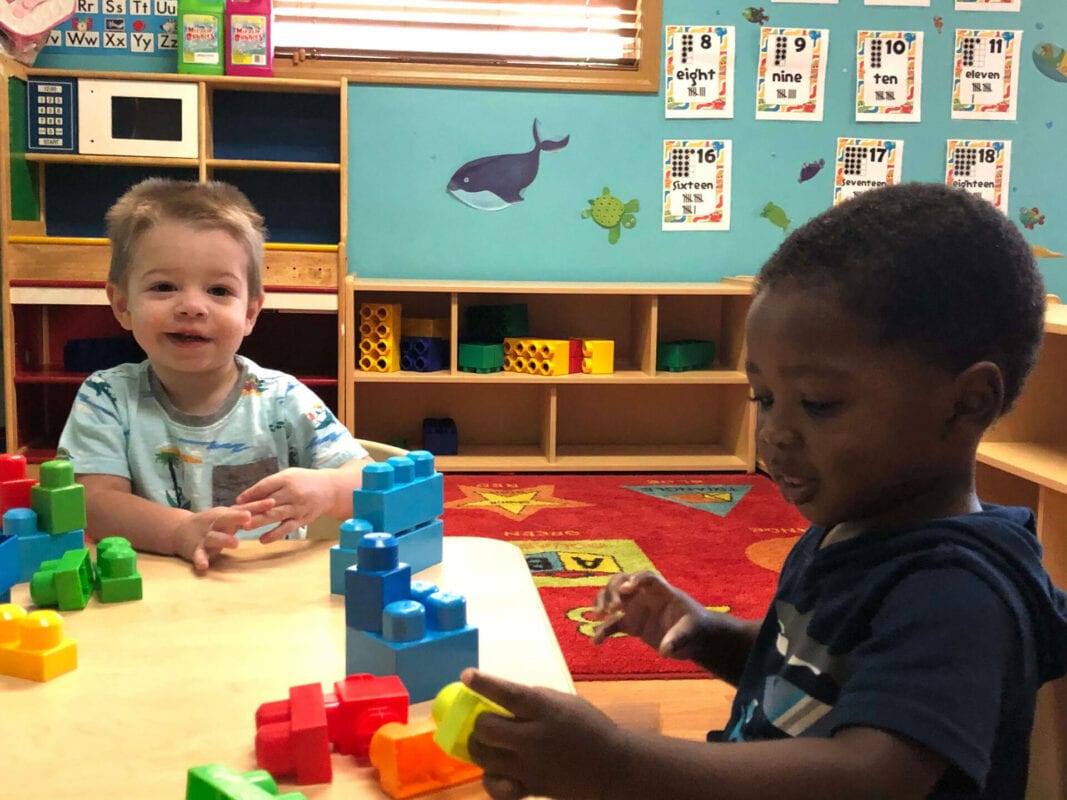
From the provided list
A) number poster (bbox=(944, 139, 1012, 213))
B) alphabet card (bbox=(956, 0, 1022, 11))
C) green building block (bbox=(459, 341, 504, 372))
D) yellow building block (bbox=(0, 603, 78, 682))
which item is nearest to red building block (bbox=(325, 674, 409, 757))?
yellow building block (bbox=(0, 603, 78, 682))

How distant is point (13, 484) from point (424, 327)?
261 cm

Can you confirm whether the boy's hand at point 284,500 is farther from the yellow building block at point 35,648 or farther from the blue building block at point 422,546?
the yellow building block at point 35,648

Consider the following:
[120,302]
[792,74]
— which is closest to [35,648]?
[120,302]

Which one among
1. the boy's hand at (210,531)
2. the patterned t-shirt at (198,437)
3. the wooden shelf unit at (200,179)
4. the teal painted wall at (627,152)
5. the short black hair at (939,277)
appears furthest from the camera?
the teal painted wall at (627,152)

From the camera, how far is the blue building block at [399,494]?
32.7 inches

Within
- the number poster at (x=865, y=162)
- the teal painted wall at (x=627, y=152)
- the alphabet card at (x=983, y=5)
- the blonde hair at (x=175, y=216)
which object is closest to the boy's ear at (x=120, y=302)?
the blonde hair at (x=175, y=216)

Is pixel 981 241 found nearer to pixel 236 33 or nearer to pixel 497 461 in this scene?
pixel 497 461

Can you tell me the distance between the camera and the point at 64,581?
0.79m

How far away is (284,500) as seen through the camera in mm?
979

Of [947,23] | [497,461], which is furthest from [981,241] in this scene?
[947,23]

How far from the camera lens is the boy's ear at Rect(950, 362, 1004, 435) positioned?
61 centimetres

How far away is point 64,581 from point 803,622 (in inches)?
22.3

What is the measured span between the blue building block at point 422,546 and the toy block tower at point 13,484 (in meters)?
0.33

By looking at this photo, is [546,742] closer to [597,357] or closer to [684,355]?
[597,357]
